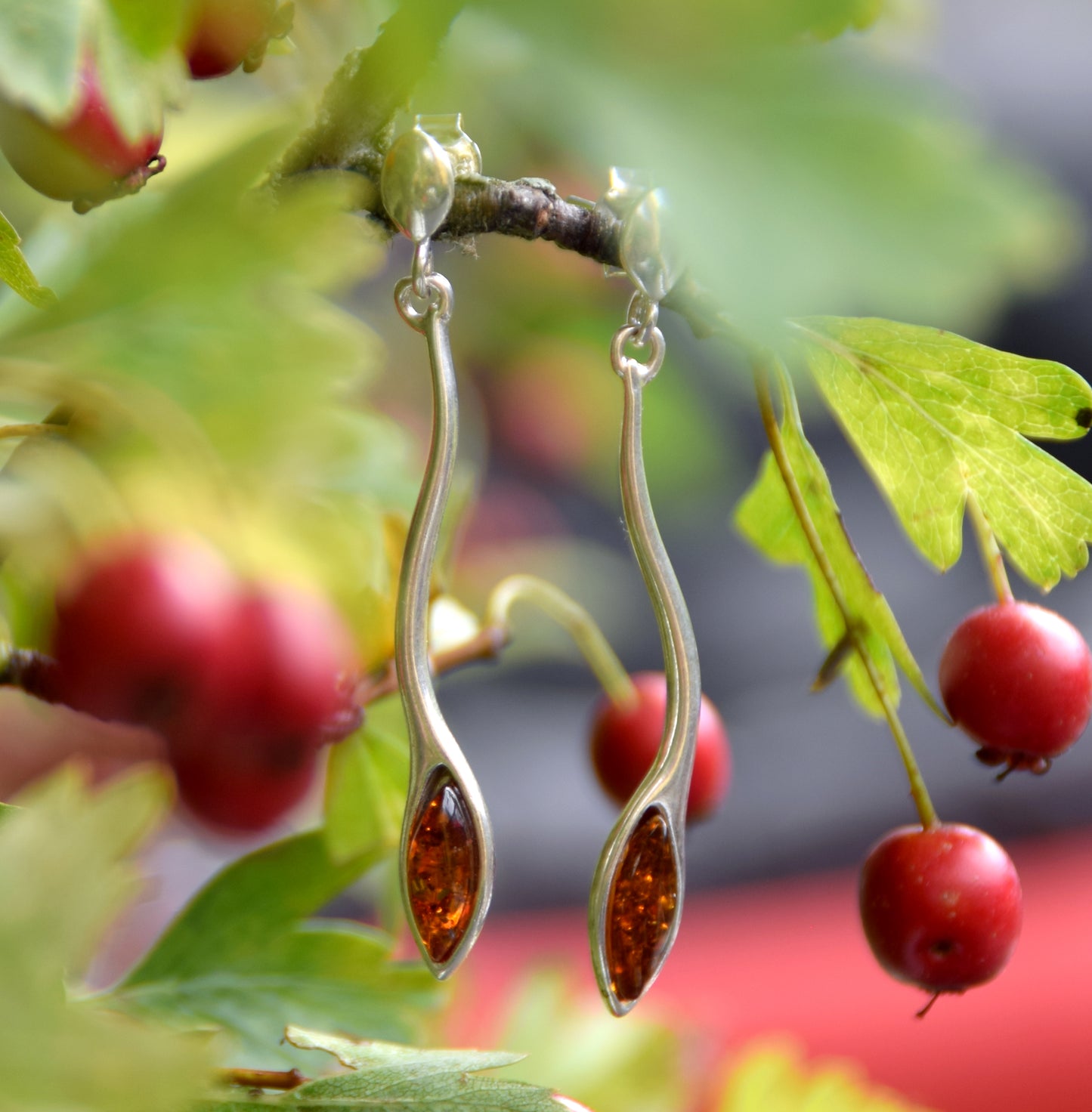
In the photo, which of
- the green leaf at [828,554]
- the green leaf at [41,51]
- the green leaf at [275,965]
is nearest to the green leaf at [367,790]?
the green leaf at [275,965]

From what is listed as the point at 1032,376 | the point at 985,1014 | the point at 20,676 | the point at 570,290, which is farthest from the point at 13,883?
the point at 985,1014

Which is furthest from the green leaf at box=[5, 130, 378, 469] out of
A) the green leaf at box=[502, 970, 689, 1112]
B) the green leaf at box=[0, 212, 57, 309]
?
the green leaf at box=[502, 970, 689, 1112]

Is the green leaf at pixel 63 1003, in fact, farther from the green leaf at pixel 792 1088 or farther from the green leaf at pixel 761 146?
the green leaf at pixel 792 1088

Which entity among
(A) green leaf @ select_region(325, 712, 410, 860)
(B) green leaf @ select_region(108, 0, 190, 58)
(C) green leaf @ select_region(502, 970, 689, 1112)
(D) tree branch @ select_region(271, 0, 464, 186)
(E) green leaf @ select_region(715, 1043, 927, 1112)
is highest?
(B) green leaf @ select_region(108, 0, 190, 58)

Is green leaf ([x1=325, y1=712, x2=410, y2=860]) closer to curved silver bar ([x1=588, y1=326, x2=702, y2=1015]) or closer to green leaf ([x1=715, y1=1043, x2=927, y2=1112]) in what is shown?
curved silver bar ([x1=588, y1=326, x2=702, y2=1015])

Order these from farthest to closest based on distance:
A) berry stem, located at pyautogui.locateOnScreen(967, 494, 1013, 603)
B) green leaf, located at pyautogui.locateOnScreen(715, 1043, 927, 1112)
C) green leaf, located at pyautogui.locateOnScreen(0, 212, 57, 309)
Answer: green leaf, located at pyautogui.locateOnScreen(715, 1043, 927, 1112), berry stem, located at pyautogui.locateOnScreen(967, 494, 1013, 603), green leaf, located at pyautogui.locateOnScreen(0, 212, 57, 309)

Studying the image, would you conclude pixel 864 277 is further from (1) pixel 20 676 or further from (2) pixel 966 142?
(1) pixel 20 676

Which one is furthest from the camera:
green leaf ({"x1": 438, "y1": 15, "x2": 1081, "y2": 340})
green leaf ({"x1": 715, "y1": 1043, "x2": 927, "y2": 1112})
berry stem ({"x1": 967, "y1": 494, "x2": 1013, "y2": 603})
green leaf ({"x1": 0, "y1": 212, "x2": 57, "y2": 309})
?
green leaf ({"x1": 715, "y1": 1043, "x2": 927, "y2": 1112})
